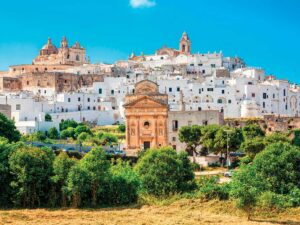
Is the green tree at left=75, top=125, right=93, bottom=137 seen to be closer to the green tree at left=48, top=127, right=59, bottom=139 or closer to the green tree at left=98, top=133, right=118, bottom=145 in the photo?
the green tree at left=48, top=127, right=59, bottom=139

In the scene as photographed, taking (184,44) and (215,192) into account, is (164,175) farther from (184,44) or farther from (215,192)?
(184,44)

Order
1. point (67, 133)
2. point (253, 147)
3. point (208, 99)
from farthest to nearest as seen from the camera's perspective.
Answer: point (208, 99)
point (67, 133)
point (253, 147)

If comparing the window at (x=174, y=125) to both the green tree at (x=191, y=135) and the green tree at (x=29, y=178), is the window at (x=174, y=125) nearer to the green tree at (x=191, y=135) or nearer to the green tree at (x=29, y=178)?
the green tree at (x=191, y=135)

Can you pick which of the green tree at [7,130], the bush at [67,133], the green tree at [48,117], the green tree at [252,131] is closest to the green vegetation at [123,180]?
the green tree at [7,130]

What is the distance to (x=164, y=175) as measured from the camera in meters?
32.2

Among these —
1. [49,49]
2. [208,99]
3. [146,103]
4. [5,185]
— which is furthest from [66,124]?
[49,49]

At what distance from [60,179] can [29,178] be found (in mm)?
1634

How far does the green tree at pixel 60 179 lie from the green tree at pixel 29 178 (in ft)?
1.59

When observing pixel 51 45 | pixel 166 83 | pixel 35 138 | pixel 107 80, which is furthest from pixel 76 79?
pixel 35 138

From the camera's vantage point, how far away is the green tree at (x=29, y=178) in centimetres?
3106

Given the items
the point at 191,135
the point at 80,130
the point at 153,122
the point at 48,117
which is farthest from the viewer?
the point at 48,117

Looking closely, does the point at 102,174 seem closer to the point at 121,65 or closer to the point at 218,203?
the point at 218,203

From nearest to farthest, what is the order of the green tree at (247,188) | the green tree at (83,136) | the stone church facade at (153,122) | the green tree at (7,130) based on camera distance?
1. the green tree at (247,188)
2. the green tree at (7,130)
3. the stone church facade at (153,122)
4. the green tree at (83,136)

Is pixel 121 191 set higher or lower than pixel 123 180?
lower
